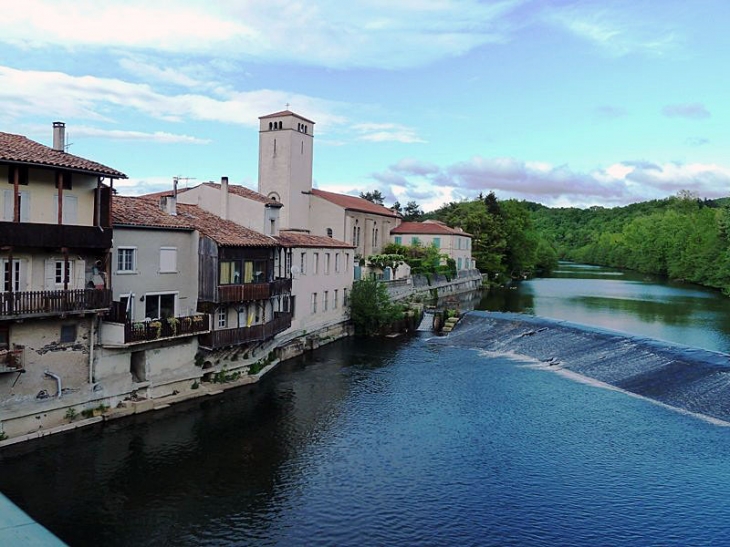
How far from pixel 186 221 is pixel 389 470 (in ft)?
Answer: 60.2

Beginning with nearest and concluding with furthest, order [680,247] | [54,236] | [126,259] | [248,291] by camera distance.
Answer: [54,236] → [126,259] → [248,291] → [680,247]

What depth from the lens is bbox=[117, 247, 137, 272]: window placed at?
2965 cm

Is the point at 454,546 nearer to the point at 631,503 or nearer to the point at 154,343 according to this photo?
the point at 631,503

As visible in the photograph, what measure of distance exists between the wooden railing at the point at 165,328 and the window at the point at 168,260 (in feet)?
9.19

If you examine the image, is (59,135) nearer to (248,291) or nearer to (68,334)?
(68,334)

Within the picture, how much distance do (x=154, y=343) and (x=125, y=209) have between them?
7.37 meters

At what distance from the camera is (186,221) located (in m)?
33.8

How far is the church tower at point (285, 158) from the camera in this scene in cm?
6475

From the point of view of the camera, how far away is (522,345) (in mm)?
47094

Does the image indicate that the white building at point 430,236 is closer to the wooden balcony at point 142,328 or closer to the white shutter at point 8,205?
the wooden balcony at point 142,328

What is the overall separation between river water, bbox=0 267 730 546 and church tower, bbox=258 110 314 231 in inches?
1317

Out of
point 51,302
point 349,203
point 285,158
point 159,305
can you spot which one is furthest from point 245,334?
point 349,203

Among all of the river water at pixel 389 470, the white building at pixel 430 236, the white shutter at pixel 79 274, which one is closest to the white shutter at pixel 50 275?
the white shutter at pixel 79 274

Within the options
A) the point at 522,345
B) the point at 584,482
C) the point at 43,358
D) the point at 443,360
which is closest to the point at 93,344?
the point at 43,358
